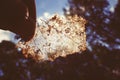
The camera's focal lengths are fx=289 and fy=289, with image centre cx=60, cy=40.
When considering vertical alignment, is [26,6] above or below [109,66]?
below

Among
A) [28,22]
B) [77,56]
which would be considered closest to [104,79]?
[77,56]

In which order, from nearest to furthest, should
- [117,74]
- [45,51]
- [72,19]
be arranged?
[45,51] → [72,19] → [117,74]

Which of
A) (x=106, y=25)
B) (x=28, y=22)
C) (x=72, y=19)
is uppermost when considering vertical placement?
(x=106, y=25)

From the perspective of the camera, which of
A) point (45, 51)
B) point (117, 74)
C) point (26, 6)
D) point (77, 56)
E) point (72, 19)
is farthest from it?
point (77, 56)

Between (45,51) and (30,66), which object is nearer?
(45,51)

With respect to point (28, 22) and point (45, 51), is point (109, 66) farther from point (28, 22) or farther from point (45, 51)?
point (28, 22)

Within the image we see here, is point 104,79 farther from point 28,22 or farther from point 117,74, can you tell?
point 28,22
